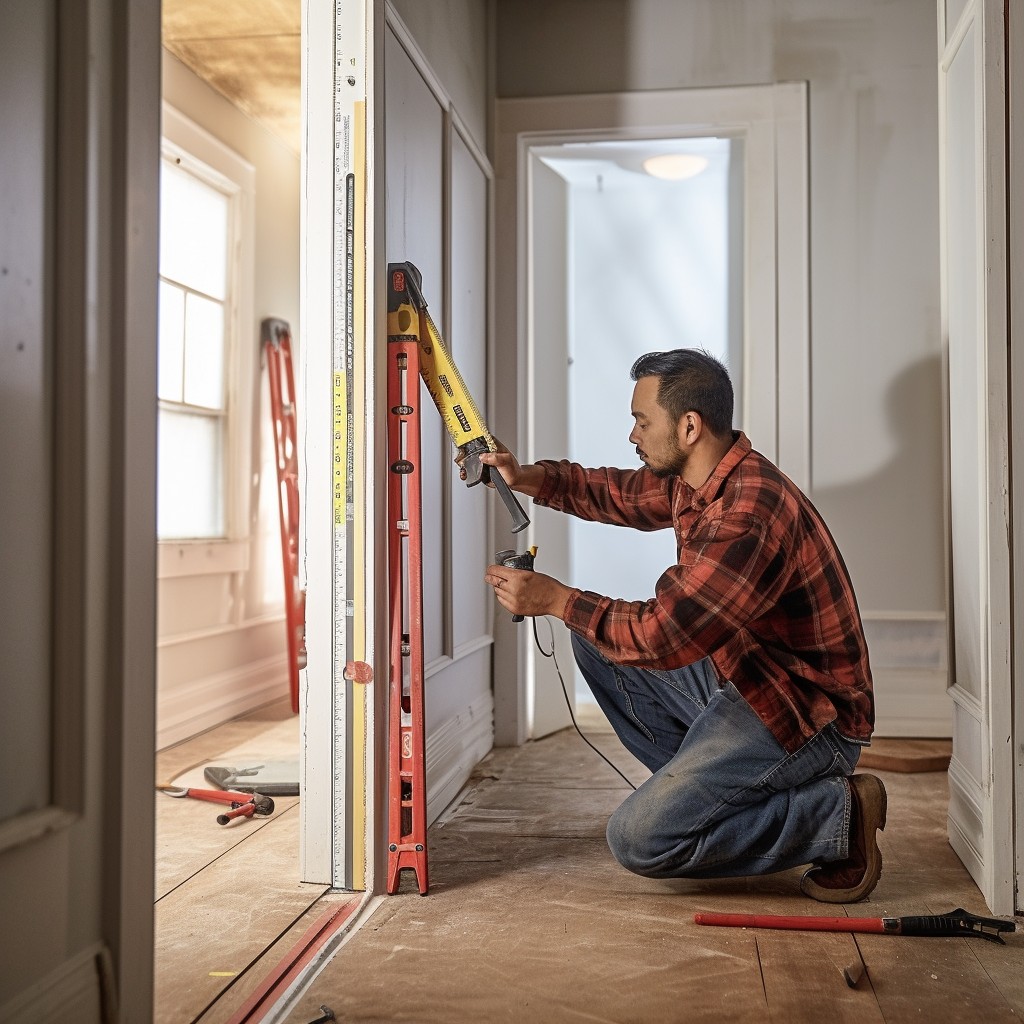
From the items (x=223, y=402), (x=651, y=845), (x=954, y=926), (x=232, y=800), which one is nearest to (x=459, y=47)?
(x=223, y=402)

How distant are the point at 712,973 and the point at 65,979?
3.49 feet

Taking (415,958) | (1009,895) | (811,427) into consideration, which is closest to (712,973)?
(415,958)

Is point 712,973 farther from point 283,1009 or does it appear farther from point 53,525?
point 53,525

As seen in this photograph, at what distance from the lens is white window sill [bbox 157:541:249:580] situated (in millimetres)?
3801

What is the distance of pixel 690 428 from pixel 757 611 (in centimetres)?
43

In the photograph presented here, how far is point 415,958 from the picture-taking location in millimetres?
1820

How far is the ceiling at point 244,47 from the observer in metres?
3.55

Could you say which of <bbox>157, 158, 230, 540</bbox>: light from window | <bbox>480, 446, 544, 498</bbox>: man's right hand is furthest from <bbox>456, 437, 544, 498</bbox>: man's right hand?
<bbox>157, 158, 230, 540</bbox>: light from window

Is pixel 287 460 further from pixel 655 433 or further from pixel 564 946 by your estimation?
pixel 564 946

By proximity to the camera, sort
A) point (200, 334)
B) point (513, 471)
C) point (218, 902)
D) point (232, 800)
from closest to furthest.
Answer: point (218, 902)
point (513, 471)
point (232, 800)
point (200, 334)

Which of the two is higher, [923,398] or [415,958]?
[923,398]

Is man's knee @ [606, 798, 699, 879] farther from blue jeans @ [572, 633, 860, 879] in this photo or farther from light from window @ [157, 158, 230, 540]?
light from window @ [157, 158, 230, 540]

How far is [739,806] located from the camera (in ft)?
7.03

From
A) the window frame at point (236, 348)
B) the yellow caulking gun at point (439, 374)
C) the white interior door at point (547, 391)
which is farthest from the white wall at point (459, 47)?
the window frame at point (236, 348)
